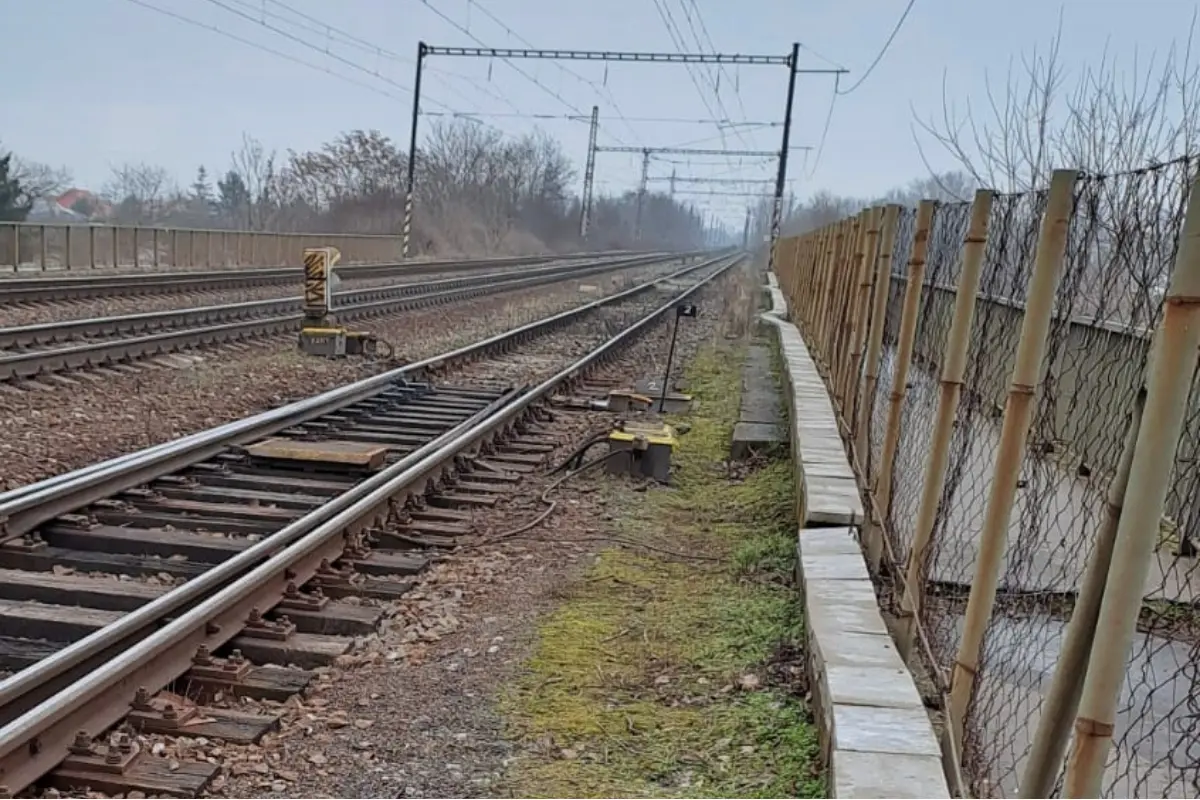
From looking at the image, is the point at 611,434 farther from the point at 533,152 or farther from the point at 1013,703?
the point at 533,152

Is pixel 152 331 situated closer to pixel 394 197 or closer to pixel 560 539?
pixel 560 539

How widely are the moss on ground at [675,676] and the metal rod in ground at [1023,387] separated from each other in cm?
87

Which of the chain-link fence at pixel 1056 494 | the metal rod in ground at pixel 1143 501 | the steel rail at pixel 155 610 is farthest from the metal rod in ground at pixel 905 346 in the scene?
the steel rail at pixel 155 610

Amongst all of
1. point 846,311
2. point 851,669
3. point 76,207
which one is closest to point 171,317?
point 846,311

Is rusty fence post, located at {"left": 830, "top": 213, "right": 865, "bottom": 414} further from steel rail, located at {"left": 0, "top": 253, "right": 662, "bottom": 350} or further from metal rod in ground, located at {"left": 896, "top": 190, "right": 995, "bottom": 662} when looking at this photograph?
steel rail, located at {"left": 0, "top": 253, "right": 662, "bottom": 350}

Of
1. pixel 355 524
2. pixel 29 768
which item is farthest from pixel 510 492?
pixel 29 768

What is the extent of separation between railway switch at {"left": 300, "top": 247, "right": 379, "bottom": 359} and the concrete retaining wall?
895 centimetres

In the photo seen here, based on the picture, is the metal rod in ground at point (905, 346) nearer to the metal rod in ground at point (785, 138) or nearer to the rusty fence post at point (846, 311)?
the rusty fence post at point (846, 311)

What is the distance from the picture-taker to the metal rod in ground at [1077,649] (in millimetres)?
2131

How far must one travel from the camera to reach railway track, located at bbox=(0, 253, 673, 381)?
10.9m

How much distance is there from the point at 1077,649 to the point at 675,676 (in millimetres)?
2411

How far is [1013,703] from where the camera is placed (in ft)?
14.2

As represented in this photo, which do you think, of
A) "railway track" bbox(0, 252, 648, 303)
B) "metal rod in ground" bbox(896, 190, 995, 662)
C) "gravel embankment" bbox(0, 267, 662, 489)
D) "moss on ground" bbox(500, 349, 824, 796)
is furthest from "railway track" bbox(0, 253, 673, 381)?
"metal rod in ground" bbox(896, 190, 995, 662)

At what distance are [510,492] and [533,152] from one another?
7763cm
